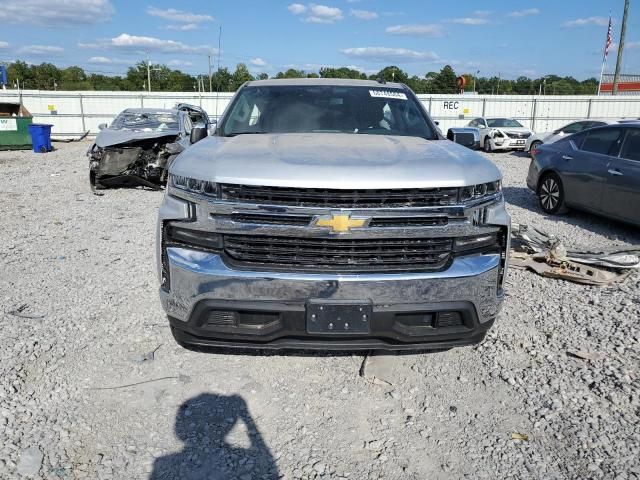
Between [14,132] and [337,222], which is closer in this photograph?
[337,222]

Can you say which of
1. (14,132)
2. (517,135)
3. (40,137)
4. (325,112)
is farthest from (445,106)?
(325,112)

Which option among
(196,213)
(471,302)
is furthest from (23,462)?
(471,302)

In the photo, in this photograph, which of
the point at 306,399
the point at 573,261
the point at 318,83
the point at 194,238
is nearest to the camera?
the point at 194,238

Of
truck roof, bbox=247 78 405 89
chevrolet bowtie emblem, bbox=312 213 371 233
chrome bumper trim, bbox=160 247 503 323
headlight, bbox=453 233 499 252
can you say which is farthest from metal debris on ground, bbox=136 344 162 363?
truck roof, bbox=247 78 405 89

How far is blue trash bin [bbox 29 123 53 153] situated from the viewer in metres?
19.0

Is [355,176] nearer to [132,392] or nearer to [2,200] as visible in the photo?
[132,392]

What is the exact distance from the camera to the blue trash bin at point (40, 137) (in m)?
19.0

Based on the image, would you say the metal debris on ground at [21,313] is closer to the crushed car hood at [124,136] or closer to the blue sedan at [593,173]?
the crushed car hood at [124,136]

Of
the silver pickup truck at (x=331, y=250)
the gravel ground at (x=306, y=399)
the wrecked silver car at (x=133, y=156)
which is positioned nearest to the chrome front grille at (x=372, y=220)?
the silver pickup truck at (x=331, y=250)

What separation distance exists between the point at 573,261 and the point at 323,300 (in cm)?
391

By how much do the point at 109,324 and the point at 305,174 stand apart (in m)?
2.37

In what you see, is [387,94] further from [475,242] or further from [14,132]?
[14,132]

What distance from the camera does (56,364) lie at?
11.6 feet

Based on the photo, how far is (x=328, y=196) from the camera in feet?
9.05
